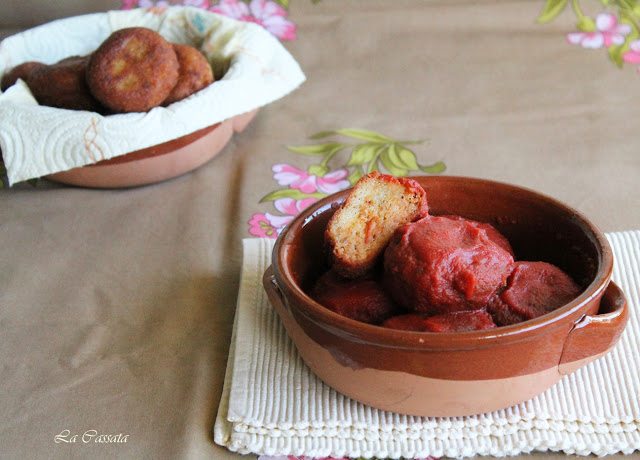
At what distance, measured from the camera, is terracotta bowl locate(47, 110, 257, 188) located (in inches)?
47.5

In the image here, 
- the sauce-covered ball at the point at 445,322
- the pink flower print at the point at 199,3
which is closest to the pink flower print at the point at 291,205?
the sauce-covered ball at the point at 445,322

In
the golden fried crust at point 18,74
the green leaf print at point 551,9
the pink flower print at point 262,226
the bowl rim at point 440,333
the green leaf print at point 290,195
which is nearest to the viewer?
the bowl rim at point 440,333

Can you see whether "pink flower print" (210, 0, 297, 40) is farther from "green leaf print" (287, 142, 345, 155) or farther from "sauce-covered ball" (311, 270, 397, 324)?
"sauce-covered ball" (311, 270, 397, 324)

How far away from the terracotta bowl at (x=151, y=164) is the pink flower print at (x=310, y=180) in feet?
0.48

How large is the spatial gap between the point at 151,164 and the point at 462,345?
32.0 inches

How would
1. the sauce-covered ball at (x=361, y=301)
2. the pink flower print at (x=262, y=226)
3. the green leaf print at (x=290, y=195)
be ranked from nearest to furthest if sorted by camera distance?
the sauce-covered ball at (x=361, y=301) < the pink flower print at (x=262, y=226) < the green leaf print at (x=290, y=195)

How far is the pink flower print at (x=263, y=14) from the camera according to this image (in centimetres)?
174

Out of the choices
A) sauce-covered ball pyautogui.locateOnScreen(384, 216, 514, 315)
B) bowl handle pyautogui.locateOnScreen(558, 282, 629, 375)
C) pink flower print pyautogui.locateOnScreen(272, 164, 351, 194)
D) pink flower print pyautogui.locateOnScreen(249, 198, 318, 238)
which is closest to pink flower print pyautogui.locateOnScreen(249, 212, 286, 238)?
pink flower print pyautogui.locateOnScreen(249, 198, 318, 238)

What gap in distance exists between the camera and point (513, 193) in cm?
83

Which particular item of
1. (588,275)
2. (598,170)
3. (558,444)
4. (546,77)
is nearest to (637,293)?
(588,275)

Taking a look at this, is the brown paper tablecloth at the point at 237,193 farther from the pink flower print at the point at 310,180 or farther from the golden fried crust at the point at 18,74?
the golden fried crust at the point at 18,74

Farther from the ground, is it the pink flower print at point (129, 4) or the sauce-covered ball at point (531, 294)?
the sauce-covered ball at point (531, 294)

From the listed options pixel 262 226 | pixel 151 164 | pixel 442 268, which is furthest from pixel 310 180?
pixel 442 268

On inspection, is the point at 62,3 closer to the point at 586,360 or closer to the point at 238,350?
the point at 238,350
